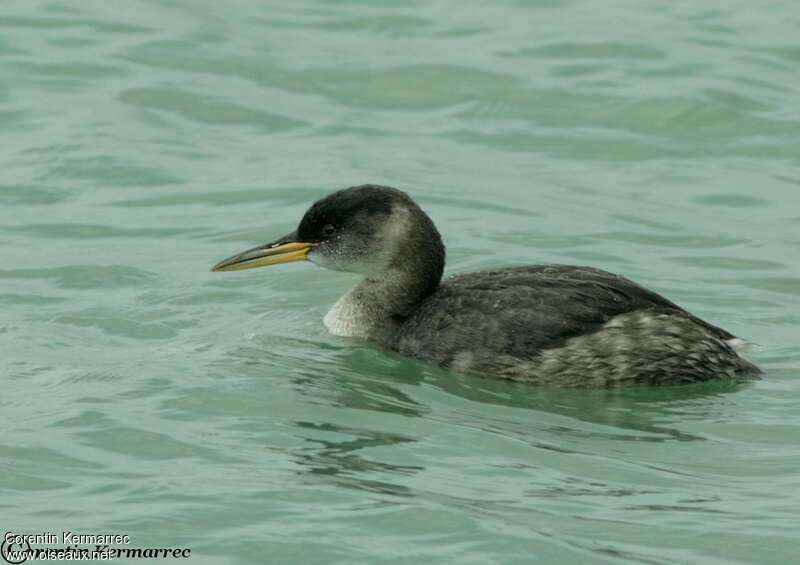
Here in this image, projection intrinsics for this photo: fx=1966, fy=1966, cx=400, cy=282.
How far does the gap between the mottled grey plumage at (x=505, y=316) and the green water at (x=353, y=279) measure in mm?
160

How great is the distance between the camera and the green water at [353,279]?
9.30 meters

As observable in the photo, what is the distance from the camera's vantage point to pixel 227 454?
10.1 m

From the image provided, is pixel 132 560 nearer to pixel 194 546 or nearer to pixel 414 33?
pixel 194 546

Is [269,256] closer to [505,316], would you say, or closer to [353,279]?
[353,279]

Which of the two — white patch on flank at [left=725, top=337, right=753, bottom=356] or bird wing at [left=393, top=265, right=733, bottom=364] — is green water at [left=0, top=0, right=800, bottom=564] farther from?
bird wing at [left=393, top=265, right=733, bottom=364]

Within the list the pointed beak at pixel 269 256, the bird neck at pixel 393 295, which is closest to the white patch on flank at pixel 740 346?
the bird neck at pixel 393 295

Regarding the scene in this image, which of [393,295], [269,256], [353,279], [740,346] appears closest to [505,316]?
[393,295]

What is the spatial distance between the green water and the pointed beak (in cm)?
40

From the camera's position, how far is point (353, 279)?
14086mm

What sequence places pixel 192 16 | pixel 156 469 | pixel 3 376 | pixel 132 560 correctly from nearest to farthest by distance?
1. pixel 132 560
2. pixel 156 469
3. pixel 3 376
4. pixel 192 16

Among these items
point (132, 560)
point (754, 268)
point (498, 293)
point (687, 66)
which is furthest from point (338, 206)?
point (687, 66)

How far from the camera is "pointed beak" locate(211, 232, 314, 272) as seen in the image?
12.6 metres

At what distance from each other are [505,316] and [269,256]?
1806mm

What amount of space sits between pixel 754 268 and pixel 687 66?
5.17 meters
